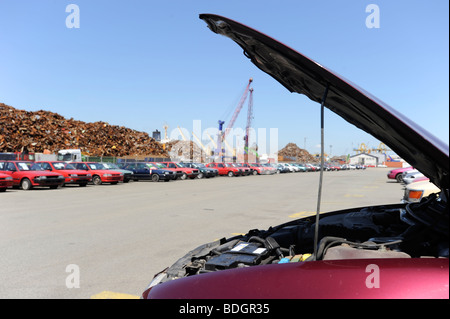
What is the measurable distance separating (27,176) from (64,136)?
28.3 metres

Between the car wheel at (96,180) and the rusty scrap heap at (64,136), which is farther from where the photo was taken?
the rusty scrap heap at (64,136)

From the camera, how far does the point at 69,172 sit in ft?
66.3

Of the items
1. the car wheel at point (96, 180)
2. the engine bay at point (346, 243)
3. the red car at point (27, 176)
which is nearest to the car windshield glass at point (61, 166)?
the car wheel at point (96, 180)

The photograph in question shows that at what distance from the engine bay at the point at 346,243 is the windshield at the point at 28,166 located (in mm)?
18230

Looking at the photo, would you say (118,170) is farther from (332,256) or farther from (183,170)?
(332,256)

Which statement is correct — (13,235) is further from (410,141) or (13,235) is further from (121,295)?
(410,141)

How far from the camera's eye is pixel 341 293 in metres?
1.60

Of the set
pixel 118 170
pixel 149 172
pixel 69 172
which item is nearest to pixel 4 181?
pixel 69 172

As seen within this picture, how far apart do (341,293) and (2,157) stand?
28402 mm

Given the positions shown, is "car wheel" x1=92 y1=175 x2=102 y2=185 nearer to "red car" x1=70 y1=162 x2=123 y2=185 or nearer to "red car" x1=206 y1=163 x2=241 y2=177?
"red car" x1=70 y1=162 x2=123 y2=185

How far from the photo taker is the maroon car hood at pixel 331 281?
61.6 inches

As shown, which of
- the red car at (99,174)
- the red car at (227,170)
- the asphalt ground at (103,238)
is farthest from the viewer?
the red car at (227,170)

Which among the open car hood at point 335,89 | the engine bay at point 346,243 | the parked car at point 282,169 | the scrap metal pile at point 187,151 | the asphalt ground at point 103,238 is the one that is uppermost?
the scrap metal pile at point 187,151

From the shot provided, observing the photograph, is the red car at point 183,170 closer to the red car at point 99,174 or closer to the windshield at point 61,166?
the red car at point 99,174
